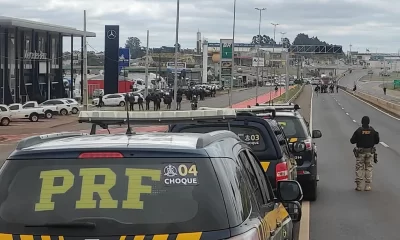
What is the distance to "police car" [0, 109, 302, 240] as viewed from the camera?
3885 mm

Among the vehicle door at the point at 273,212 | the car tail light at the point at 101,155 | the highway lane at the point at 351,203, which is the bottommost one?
the highway lane at the point at 351,203

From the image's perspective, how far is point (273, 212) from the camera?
18.0ft

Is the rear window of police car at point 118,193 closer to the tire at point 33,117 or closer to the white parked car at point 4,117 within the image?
the white parked car at point 4,117

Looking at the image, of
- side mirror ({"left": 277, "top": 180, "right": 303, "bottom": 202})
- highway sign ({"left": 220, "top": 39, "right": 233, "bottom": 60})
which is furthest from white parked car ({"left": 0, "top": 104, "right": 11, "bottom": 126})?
side mirror ({"left": 277, "top": 180, "right": 303, "bottom": 202})

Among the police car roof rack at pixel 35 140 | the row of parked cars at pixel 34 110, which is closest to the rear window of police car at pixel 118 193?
the police car roof rack at pixel 35 140

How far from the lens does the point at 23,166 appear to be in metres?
4.12

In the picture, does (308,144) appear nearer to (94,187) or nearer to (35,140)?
(35,140)

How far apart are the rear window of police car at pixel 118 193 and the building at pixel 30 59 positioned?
63114 mm

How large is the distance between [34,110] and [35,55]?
2003 centimetres

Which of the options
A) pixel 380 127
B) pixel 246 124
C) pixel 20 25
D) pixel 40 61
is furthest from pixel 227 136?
pixel 40 61

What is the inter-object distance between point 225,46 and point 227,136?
60.1 m

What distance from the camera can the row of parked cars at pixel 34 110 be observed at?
48303 millimetres

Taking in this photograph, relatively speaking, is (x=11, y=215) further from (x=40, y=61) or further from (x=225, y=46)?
(x=40, y=61)

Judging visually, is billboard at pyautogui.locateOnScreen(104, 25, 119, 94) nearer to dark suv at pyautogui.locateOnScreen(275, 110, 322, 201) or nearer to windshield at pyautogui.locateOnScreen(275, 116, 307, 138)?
dark suv at pyautogui.locateOnScreen(275, 110, 322, 201)
